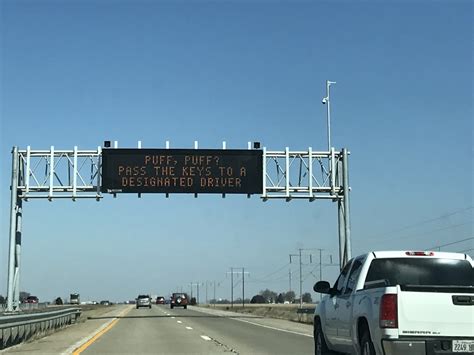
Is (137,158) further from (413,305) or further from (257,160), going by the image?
(413,305)

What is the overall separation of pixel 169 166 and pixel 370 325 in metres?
26.0

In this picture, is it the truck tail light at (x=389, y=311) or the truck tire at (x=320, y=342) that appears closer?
the truck tail light at (x=389, y=311)

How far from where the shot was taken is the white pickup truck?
9344mm

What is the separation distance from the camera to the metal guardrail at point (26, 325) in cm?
1892

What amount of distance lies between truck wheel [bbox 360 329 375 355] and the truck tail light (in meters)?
0.72

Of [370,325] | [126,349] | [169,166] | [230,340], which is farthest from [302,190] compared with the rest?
[370,325]

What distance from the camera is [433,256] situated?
11203 mm

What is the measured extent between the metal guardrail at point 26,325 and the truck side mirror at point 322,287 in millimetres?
9598

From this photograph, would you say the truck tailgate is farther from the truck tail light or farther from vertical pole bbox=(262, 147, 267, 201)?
vertical pole bbox=(262, 147, 267, 201)

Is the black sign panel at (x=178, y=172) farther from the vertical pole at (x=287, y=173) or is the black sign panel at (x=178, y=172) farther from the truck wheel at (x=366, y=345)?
the truck wheel at (x=366, y=345)

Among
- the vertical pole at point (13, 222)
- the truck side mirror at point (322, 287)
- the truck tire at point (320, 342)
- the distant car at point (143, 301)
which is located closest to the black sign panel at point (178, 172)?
the vertical pole at point (13, 222)

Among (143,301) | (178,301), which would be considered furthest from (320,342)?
(178,301)

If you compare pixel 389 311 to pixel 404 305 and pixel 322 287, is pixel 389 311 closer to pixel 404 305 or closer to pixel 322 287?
pixel 404 305

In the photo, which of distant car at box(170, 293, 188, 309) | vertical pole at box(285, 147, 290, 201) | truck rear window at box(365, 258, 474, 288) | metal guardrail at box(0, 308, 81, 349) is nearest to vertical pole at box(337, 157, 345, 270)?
vertical pole at box(285, 147, 290, 201)
